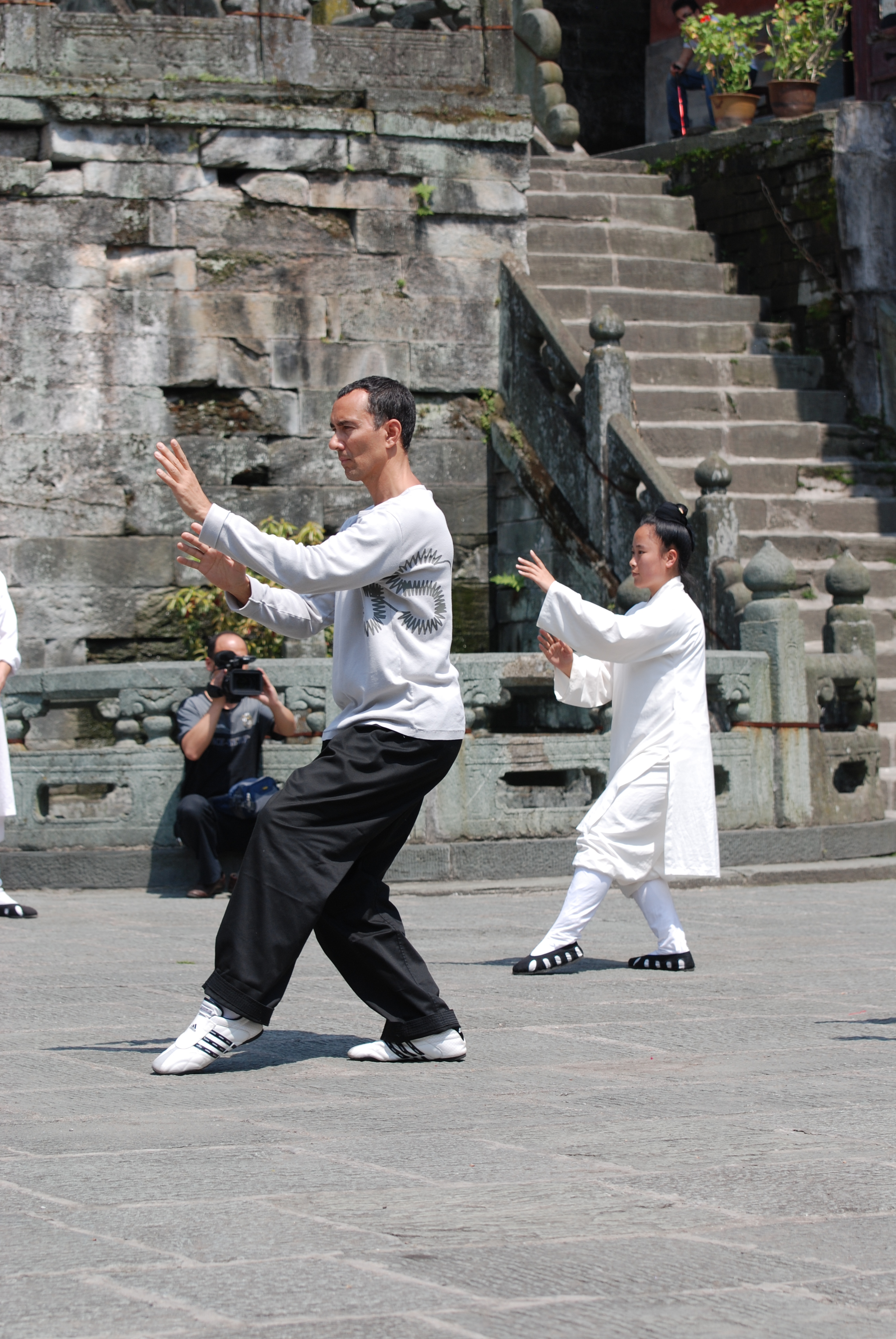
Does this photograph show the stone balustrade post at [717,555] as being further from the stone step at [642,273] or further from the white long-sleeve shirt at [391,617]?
the white long-sleeve shirt at [391,617]

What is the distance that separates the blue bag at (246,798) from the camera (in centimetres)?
878

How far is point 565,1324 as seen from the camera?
263 cm

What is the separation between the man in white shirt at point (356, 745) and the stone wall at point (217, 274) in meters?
7.31

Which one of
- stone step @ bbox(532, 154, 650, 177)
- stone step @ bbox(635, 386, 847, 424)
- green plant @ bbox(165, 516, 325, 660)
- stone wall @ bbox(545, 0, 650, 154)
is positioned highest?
stone wall @ bbox(545, 0, 650, 154)

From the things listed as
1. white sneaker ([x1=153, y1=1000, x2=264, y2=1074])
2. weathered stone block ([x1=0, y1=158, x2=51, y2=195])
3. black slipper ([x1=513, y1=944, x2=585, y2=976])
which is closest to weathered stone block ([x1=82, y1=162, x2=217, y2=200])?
weathered stone block ([x1=0, y1=158, x2=51, y2=195])

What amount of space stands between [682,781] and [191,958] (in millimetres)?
1908

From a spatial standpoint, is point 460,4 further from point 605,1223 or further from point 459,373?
point 605,1223

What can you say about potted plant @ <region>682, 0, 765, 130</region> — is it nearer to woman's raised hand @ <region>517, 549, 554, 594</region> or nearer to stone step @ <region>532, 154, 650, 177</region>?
stone step @ <region>532, 154, 650, 177</region>

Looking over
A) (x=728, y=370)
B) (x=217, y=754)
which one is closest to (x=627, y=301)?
(x=728, y=370)

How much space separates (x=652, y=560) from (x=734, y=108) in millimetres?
9725

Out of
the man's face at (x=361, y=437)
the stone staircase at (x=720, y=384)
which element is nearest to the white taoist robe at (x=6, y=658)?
the man's face at (x=361, y=437)

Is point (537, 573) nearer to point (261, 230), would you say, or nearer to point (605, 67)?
point (261, 230)

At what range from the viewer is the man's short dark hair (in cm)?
479

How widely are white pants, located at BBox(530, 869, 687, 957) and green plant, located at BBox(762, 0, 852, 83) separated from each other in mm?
10030
